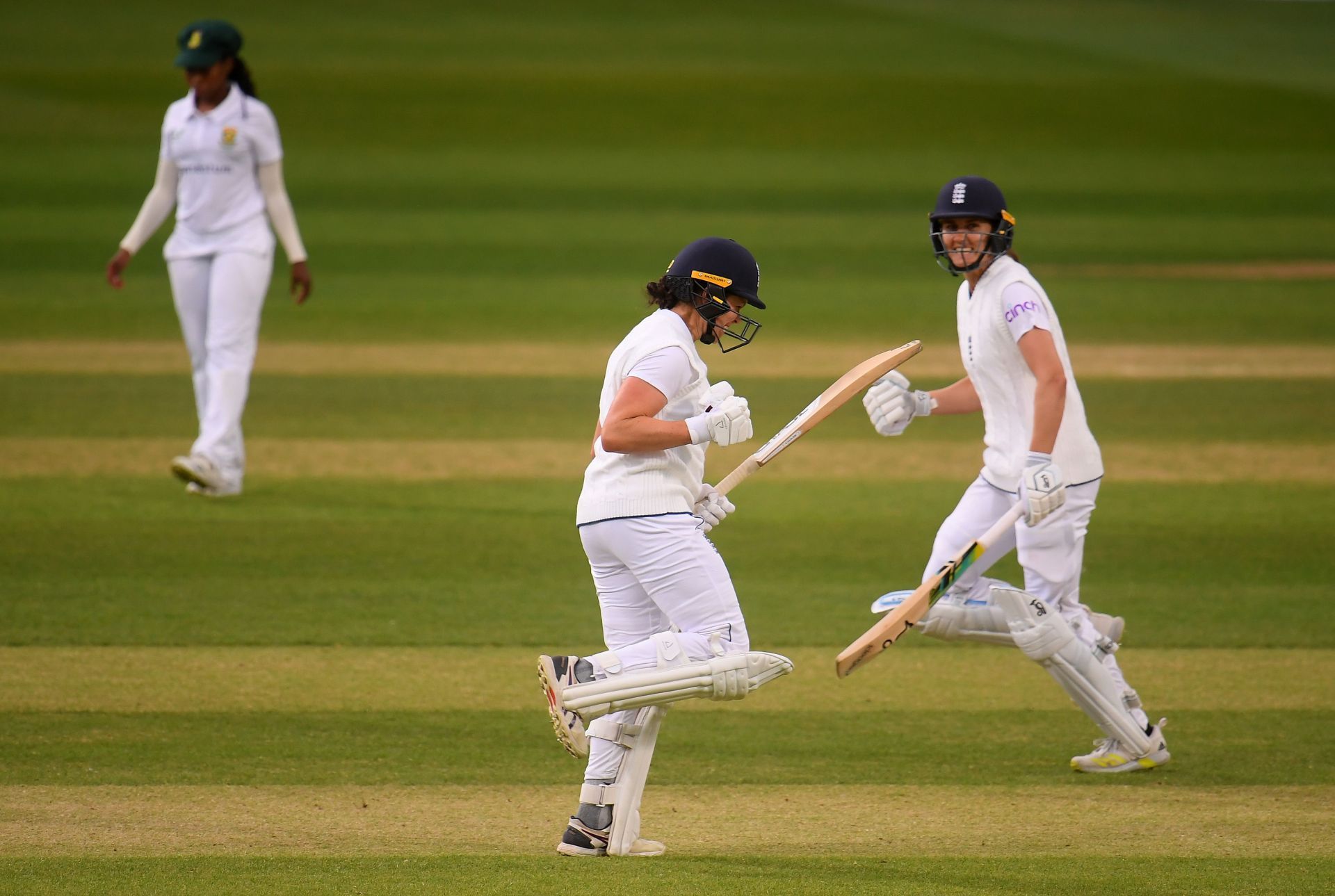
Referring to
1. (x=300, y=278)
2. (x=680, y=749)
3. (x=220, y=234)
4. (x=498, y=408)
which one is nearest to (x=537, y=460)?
(x=498, y=408)

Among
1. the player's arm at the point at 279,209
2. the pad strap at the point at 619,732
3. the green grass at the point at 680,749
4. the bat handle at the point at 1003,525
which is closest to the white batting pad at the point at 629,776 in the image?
the pad strap at the point at 619,732

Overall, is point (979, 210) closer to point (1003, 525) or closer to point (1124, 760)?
point (1003, 525)

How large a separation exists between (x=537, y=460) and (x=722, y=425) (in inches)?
238

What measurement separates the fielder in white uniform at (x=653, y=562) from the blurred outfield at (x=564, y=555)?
0.31 m

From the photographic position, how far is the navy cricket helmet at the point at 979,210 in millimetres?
5453

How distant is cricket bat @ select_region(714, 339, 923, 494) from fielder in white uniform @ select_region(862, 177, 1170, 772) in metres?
0.42

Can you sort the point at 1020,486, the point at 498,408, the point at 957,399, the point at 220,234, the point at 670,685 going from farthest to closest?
the point at 498,408
the point at 220,234
the point at 957,399
the point at 1020,486
the point at 670,685

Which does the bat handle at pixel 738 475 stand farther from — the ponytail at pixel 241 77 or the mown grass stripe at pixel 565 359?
the mown grass stripe at pixel 565 359

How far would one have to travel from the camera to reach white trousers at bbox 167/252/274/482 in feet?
29.0

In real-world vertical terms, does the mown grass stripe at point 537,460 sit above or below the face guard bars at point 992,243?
below

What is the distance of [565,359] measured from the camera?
14.1 m

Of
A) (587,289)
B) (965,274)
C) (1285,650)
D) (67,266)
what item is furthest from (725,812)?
(67,266)

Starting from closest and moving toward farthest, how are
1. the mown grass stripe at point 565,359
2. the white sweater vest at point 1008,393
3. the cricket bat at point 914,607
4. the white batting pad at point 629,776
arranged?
the white batting pad at point 629,776 → the cricket bat at point 914,607 → the white sweater vest at point 1008,393 → the mown grass stripe at point 565,359

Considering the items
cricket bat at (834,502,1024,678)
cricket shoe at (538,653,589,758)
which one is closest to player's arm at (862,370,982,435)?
cricket bat at (834,502,1024,678)
